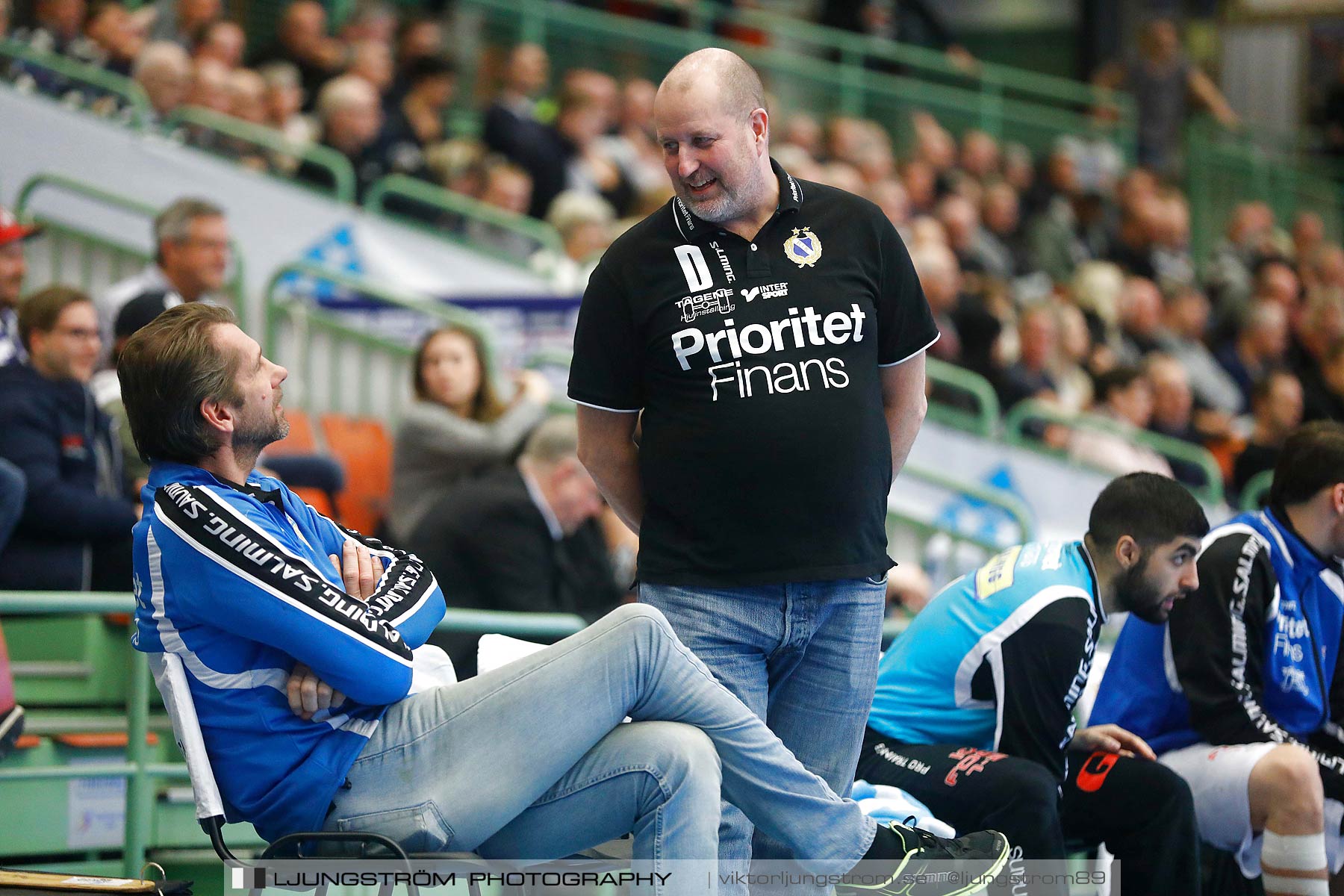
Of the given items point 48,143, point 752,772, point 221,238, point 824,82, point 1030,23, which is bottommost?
point 752,772

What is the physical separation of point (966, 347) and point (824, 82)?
13.8ft

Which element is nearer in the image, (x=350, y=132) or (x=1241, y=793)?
(x=1241, y=793)

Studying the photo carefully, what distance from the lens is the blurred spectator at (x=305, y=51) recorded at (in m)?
10.1

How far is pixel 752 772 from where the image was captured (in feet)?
9.94

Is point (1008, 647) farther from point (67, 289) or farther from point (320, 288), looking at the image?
point (320, 288)

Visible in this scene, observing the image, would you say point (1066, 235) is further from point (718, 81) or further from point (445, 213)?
point (718, 81)

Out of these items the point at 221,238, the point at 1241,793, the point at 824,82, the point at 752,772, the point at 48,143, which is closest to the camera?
the point at 752,772

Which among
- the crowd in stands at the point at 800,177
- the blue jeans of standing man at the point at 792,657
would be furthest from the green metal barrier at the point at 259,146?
the blue jeans of standing man at the point at 792,657

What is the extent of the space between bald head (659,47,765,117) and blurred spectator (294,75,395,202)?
656 cm

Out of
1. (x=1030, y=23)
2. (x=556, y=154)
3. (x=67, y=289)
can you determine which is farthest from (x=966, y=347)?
(x=1030, y=23)

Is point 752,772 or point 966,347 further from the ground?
point 966,347

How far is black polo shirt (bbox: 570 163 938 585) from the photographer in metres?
3.14

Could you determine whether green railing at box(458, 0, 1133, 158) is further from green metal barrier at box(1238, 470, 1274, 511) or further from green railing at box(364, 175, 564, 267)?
green metal barrier at box(1238, 470, 1274, 511)

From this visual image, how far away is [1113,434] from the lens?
912 centimetres
